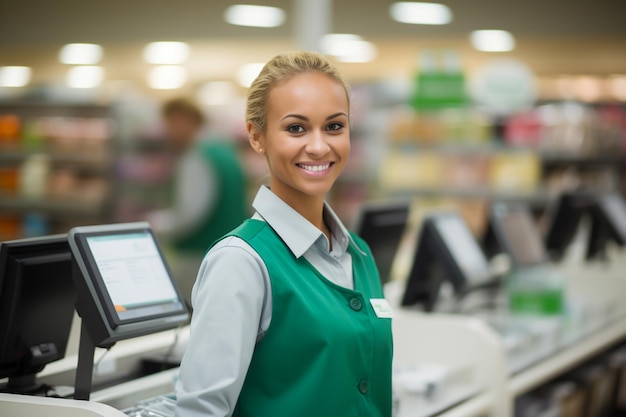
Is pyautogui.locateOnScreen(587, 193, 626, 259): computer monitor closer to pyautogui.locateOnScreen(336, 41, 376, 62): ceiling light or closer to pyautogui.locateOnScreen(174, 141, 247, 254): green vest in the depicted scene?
pyautogui.locateOnScreen(174, 141, 247, 254): green vest

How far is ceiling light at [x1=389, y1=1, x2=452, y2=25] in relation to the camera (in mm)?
9984

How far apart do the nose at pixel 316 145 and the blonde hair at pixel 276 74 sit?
0.11 meters

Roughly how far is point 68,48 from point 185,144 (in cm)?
716

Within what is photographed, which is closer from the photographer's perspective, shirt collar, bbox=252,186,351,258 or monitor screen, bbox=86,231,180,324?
shirt collar, bbox=252,186,351,258

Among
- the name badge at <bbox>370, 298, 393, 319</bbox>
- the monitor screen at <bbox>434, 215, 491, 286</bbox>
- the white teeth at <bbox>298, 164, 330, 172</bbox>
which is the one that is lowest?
the monitor screen at <bbox>434, 215, 491, 286</bbox>

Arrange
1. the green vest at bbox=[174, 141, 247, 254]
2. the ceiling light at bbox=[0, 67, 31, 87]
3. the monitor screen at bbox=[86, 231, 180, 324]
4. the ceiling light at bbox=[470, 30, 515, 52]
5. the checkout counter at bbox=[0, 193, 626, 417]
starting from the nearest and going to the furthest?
the monitor screen at bbox=[86, 231, 180, 324] < the checkout counter at bbox=[0, 193, 626, 417] < the green vest at bbox=[174, 141, 247, 254] < the ceiling light at bbox=[470, 30, 515, 52] < the ceiling light at bbox=[0, 67, 31, 87]

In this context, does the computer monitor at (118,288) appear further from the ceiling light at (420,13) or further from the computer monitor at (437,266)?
the ceiling light at (420,13)

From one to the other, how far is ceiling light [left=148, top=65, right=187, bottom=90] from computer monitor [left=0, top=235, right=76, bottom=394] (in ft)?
41.1

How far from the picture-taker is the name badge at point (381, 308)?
1.80 metres

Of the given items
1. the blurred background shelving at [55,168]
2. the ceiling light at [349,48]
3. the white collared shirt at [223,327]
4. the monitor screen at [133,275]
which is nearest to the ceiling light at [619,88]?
the ceiling light at [349,48]

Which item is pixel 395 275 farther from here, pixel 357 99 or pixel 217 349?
pixel 217 349

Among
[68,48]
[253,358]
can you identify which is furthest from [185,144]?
[68,48]

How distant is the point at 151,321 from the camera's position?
202cm

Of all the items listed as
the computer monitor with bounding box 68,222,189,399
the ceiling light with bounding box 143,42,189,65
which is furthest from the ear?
the ceiling light with bounding box 143,42,189,65
